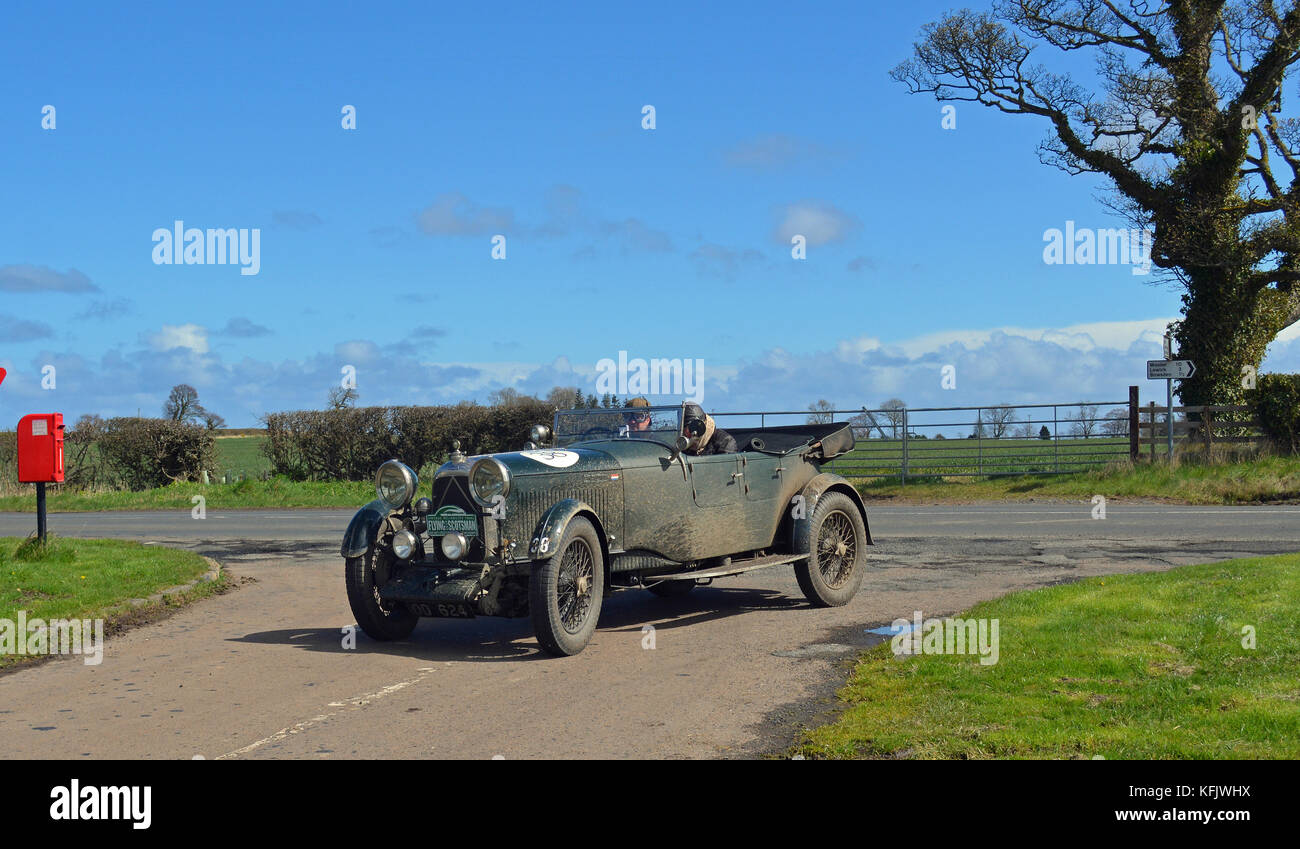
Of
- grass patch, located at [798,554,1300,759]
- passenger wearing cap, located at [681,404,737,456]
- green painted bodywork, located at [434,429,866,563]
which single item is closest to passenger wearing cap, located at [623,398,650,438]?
green painted bodywork, located at [434,429,866,563]

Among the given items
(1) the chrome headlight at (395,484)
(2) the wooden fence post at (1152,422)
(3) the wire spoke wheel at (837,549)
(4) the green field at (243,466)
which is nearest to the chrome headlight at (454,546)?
(1) the chrome headlight at (395,484)

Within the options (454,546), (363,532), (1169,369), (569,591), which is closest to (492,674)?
(569,591)

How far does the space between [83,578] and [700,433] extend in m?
6.48

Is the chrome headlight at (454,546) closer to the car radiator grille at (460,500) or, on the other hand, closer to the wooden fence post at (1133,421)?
the car radiator grille at (460,500)

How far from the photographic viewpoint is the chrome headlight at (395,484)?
8.48 metres

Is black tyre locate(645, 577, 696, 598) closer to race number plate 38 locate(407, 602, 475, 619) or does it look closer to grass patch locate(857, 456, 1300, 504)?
race number plate 38 locate(407, 602, 475, 619)

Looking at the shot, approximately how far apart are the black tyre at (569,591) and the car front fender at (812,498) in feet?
7.29

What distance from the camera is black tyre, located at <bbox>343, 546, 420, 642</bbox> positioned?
830cm

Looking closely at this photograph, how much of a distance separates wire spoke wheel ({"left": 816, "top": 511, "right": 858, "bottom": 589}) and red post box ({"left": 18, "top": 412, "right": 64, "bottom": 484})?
802cm

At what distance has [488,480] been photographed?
790 cm

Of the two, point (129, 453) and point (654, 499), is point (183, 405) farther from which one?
point (654, 499)

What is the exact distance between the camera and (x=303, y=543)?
16.7 meters
